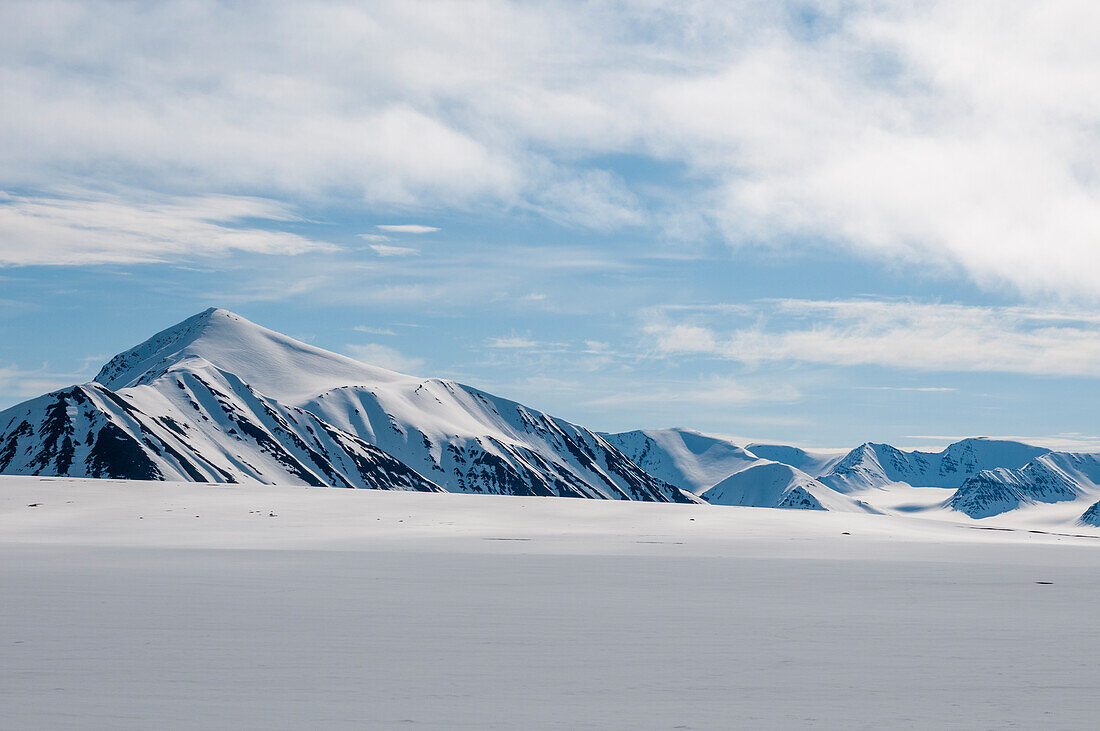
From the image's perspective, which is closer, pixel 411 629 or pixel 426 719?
pixel 426 719

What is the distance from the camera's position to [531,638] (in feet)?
54.4

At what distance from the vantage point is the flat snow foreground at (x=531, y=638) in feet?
37.6

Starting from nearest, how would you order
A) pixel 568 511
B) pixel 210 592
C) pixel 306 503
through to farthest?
1. pixel 210 592
2. pixel 306 503
3. pixel 568 511

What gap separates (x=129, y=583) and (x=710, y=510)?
57.4 meters

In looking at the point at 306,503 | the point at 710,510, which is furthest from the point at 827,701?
the point at 710,510

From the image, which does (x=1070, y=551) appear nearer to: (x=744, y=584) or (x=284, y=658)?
(x=744, y=584)

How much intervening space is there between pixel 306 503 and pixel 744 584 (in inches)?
1581

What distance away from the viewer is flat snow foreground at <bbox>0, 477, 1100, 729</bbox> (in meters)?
11.5

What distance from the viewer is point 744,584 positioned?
86.9ft

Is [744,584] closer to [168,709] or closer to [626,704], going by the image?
[626,704]

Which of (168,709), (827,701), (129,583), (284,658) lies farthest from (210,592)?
(827,701)

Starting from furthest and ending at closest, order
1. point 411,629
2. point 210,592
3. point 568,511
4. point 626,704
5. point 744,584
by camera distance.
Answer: point 568,511, point 744,584, point 210,592, point 411,629, point 626,704

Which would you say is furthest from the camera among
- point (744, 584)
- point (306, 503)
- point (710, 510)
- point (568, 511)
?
point (710, 510)

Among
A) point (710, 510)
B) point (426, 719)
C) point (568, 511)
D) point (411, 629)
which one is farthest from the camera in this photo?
point (710, 510)
